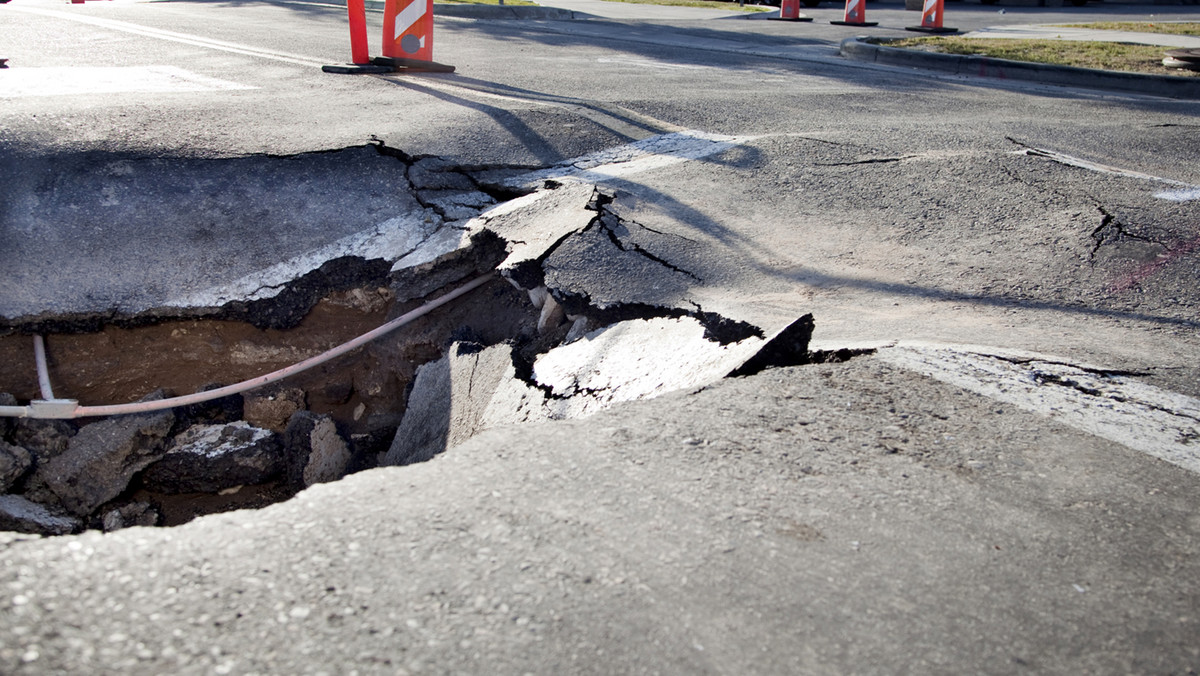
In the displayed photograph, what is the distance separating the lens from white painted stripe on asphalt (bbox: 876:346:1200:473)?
266 cm

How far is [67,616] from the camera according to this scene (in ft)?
5.77

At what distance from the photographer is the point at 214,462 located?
410 cm

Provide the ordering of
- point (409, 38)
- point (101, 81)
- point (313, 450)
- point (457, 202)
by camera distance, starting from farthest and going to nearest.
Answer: point (409, 38) → point (101, 81) → point (457, 202) → point (313, 450)

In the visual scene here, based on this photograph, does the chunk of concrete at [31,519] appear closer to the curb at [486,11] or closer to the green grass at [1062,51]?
the green grass at [1062,51]

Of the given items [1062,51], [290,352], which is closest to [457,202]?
[290,352]

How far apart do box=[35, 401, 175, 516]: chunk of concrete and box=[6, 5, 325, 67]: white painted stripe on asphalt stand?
4.88 meters

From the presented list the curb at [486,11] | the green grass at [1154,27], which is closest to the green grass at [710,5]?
the curb at [486,11]

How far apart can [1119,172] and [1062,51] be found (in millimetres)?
6483

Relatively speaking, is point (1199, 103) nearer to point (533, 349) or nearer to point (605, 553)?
point (533, 349)

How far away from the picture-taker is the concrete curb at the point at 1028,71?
8.77 m

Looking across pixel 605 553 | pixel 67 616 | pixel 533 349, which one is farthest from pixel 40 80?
pixel 605 553

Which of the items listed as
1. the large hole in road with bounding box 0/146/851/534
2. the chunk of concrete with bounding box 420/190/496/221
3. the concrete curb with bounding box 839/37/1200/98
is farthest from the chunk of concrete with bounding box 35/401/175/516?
the concrete curb with bounding box 839/37/1200/98

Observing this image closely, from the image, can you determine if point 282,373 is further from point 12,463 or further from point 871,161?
point 871,161

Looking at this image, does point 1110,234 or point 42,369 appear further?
point 1110,234
